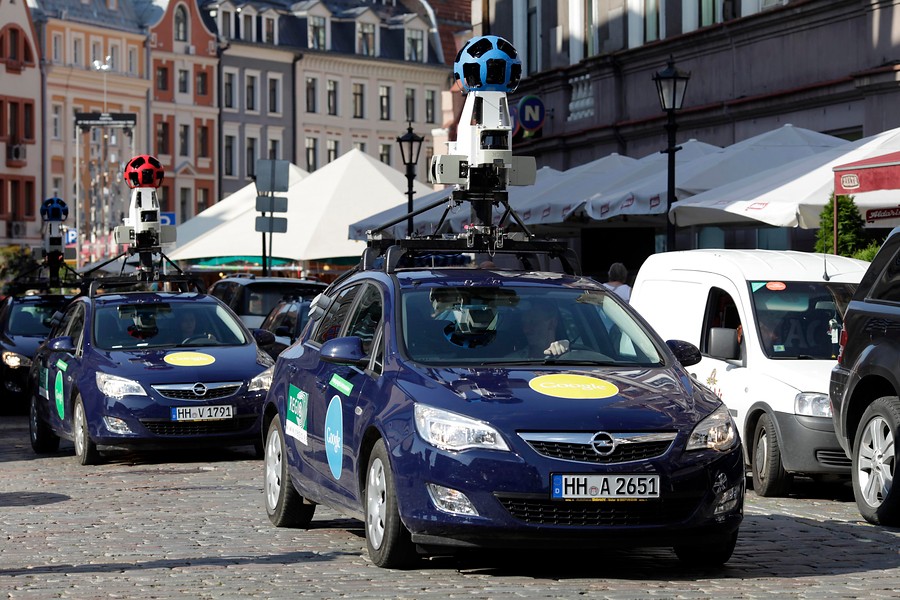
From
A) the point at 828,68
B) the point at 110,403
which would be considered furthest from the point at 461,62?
the point at 828,68

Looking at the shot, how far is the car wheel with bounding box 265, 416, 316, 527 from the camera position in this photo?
11.3 meters

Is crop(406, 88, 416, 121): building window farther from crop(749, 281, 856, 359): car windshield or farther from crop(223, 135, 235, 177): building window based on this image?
crop(749, 281, 856, 359): car windshield

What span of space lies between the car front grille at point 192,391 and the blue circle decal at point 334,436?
6305 mm

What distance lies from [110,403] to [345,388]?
6.76 metres

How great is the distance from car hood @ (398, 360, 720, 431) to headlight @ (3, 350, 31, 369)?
16969 millimetres

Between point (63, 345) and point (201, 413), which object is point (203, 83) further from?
point (201, 413)

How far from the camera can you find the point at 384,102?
342 feet

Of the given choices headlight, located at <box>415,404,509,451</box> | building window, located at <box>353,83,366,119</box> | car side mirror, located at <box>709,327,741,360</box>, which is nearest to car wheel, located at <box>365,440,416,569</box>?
headlight, located at <box>415,404,509,451</box>

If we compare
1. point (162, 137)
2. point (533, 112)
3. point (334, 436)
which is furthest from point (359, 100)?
point (334, 436)

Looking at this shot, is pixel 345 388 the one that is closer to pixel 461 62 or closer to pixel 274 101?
pixel 461 62

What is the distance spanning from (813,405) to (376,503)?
15.3ft

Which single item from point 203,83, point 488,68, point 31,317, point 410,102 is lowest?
point 31,317

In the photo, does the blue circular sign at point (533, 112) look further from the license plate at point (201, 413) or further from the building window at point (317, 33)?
the building window at point (317, 33)

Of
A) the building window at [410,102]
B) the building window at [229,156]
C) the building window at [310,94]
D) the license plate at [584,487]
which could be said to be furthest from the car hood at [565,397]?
the building window at [410,102]
